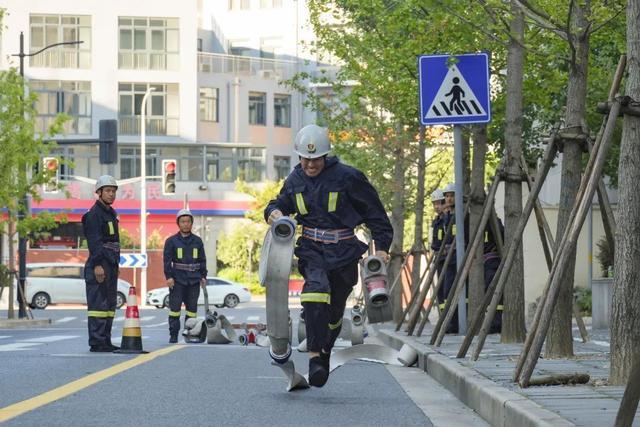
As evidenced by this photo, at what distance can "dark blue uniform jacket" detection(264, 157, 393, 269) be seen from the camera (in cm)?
1113

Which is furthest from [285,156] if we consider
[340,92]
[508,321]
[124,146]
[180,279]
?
[508,321]

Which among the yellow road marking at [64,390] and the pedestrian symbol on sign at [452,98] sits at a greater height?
the pedestrian symbol on sign at [452,98]

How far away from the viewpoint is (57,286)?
58438 millimetres

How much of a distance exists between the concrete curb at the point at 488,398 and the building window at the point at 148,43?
201 feet

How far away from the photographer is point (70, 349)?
17.8m

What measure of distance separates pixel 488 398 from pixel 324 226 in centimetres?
235

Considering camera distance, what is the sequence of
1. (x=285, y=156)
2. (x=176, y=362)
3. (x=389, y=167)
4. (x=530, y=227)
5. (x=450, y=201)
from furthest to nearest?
1. (x=285, y=156)
2. (x=389, y=167)
3. (x=530, y=227)
4. (x=450, y=201)
5. (x=176, y=362)

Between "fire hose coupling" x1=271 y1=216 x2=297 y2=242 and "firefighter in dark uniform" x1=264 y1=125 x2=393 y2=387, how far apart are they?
28 cm

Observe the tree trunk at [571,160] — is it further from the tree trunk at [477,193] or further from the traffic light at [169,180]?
the traffic light at [169,180]

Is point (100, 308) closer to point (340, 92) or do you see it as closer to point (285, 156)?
point (340, 92)

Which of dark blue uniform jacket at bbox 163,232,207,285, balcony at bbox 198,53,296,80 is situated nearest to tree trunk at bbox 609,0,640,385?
dark blue uniform jacket at bbox 163,232,207,285

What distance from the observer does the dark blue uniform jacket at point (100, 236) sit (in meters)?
16.8

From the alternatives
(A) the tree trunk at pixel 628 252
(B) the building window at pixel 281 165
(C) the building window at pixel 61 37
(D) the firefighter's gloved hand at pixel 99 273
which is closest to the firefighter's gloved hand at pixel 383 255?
(A) the tree trunk at pixel 628 252

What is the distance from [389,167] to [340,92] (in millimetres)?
6788
